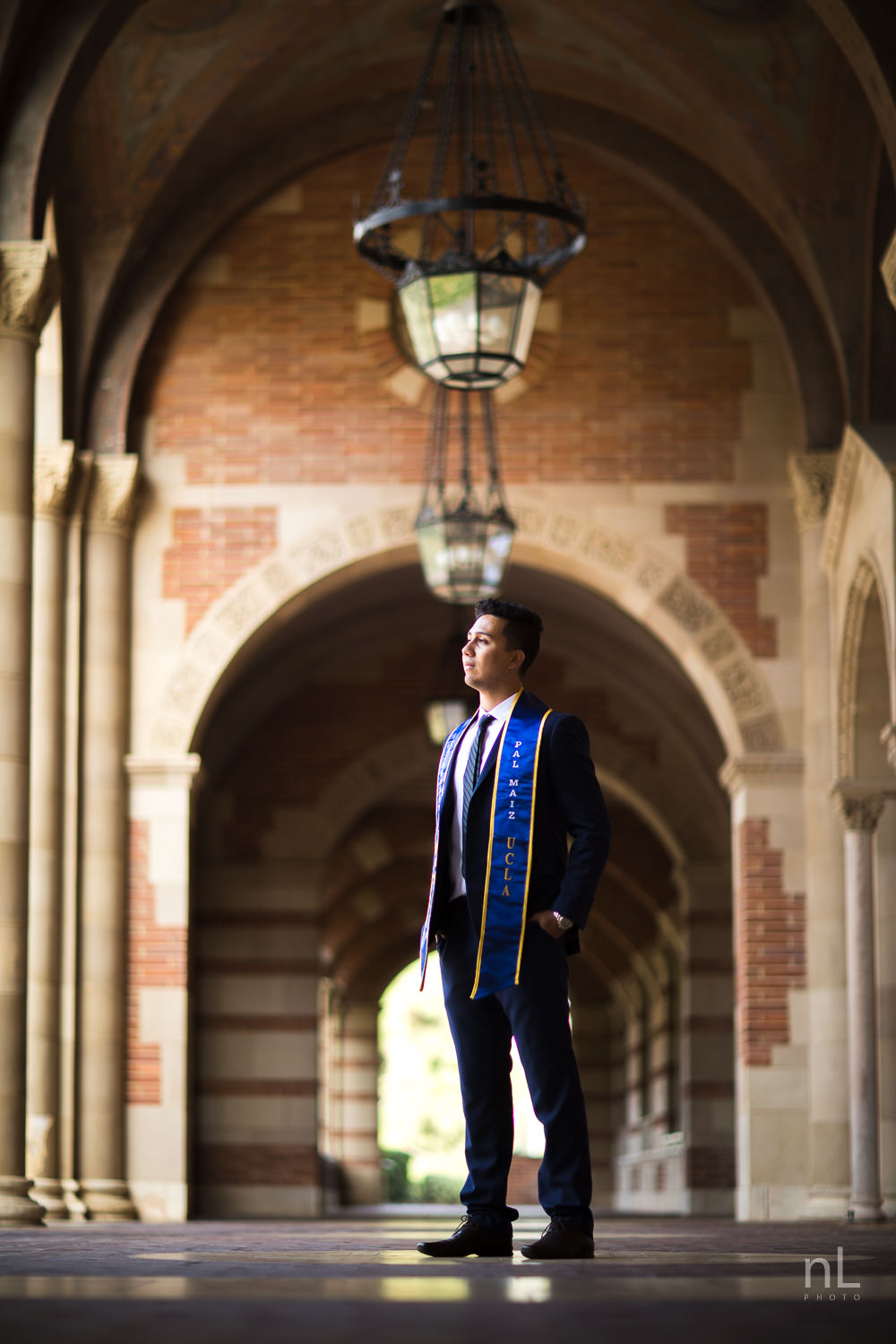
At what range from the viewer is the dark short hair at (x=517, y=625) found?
16.8 feet

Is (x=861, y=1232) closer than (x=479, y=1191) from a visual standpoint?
No

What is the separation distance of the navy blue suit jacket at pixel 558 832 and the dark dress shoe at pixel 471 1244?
2.34 feet

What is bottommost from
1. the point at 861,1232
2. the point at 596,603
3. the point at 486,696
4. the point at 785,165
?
the point at 861,1232

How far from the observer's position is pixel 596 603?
15016 mm

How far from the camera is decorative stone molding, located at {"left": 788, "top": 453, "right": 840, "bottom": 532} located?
1284cm

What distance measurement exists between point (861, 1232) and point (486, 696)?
406 cm

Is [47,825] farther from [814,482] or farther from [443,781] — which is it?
[443,781]

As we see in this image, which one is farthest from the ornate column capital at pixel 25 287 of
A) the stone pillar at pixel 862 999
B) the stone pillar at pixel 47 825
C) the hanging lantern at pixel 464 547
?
the stone pillar at pixel 862 999

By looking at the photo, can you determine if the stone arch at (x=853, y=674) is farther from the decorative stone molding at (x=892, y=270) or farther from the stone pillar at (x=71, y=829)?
the stone pillar at (x=71, y=829)

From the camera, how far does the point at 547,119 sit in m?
13.5

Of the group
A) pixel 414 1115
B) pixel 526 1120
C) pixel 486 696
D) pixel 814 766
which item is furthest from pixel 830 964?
pixel 414 1115

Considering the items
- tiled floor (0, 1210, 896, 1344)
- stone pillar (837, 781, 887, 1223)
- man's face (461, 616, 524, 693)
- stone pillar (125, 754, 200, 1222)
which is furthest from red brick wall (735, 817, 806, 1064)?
man's face (461, 616, 524, 693)

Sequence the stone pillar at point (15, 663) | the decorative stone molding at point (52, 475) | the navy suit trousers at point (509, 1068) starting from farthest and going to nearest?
the decorative stone molding at point (52, 475) → the stone pillar at point (15, 663) → the navy suit trousers at point (509, 1068)

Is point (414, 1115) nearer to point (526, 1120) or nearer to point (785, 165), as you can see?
point (526, 1120)
